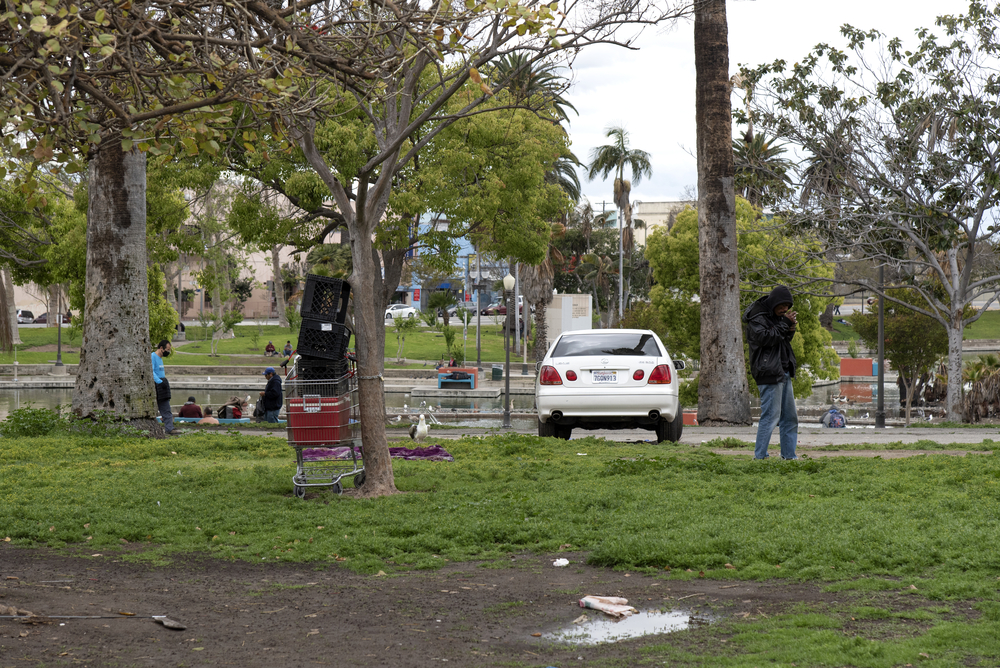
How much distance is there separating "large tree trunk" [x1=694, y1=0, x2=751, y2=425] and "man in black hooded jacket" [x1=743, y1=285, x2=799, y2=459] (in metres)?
8.17

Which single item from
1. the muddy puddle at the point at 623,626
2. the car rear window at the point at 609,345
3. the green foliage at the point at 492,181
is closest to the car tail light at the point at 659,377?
the car rear window at the point at 609,345

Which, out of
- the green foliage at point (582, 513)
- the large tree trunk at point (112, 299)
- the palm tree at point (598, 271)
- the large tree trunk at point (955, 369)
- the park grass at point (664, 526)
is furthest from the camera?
the palm tree at point (598, 271)

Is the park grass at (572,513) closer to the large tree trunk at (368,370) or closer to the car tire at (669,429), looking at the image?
the large tree trunk at (368,370)

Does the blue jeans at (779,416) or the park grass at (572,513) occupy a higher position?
the blue jeans at (779,416)

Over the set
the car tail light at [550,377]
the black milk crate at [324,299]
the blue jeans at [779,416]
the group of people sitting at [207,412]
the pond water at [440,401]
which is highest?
the black milk crate at [324,299]

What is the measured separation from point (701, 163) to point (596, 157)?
159 ft

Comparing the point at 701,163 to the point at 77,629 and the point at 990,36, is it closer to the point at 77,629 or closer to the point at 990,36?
the point at 990,36

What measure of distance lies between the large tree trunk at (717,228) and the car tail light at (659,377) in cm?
579

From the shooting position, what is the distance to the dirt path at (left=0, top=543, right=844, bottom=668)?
14.7 ft

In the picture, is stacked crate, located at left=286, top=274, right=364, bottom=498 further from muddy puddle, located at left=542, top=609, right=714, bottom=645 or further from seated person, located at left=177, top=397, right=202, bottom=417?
seated person, located at left=177, top=397, right=202, bottom=417

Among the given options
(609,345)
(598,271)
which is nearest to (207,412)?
(609,345)

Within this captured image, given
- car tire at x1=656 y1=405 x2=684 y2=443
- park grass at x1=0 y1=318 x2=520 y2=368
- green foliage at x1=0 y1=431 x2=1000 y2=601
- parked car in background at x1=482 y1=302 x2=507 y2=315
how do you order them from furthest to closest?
parked car in background at x1=482 y1=302 x2=507 y2=315 → park grass at x1=0 y1=318 x2=520 y2=368 → car tire at x1=656 y1=405 x2=684 y2=443 → green foliage at x1=0 y1=431 x2=1000 y2=601

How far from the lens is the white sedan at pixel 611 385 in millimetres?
12805

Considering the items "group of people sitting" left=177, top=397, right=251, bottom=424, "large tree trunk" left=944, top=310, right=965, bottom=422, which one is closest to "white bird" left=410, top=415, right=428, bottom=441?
"group of people sitting" left=177, top=397, right=251, bottom=424
